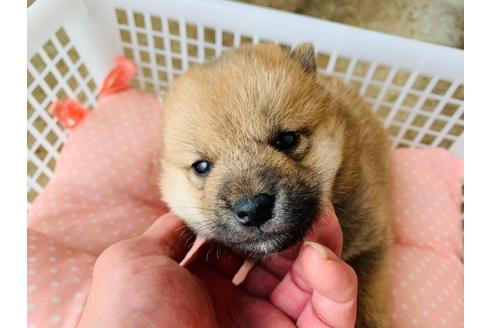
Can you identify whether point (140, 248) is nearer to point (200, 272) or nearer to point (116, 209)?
point (200, 272)

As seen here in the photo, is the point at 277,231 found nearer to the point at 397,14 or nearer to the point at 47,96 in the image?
the point at 47,96

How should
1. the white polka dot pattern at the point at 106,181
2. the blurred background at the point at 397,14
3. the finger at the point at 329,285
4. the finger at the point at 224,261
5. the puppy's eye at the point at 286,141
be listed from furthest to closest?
the blurred background at the point at 397,14
the white polka dot pattern at the point at 106,181
the finger at the point at 224,261
the puppy's eye at the point at 286,141
the finger at the point at 329,285

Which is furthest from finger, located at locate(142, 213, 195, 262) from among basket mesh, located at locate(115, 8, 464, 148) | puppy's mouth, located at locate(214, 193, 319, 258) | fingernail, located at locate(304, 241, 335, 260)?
basket mesh, located at locate(115, 8, 464, 148)

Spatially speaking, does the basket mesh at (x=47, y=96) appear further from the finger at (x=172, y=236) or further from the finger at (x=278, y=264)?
the finger at (x=278, y=264)

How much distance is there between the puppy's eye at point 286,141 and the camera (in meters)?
1.00

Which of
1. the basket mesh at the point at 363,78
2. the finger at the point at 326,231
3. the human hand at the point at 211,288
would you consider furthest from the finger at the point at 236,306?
the basket mesh at the point at 363,78

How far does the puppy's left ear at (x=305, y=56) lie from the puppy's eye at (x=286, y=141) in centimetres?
24

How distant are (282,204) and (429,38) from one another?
6.45 feet

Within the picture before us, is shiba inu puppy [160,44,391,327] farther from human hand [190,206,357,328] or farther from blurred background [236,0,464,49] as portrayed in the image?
blurred background [236,0,464,49]

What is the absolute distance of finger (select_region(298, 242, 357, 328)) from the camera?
0.84m

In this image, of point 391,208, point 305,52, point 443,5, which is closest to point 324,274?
point 305,52

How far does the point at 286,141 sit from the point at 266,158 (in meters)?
0.08

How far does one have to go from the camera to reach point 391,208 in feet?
4.96

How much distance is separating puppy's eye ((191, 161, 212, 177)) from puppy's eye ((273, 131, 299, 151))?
17cm
